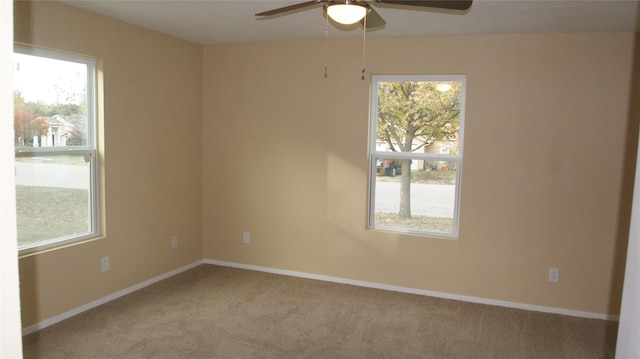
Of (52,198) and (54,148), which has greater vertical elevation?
(54,148)

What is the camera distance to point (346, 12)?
87.0 inches

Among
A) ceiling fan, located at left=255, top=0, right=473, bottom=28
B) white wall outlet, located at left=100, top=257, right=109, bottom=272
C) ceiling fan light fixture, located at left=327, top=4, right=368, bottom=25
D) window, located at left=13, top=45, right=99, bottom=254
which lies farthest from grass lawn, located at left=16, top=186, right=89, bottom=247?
ceiling fan light fixture, located at left=327, top=4, right=368, bottom=25

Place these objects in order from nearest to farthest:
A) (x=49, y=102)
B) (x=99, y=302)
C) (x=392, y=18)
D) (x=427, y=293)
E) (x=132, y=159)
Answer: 1. (x=49, y=102)
2. (x=392, y=18)
3. (x=99, y=302)
4. (x=132, y=159)
5. (x=427, y=293)

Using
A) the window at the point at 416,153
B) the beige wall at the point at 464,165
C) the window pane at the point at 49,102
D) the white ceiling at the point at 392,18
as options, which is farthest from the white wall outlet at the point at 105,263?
the window at the point at 416,153

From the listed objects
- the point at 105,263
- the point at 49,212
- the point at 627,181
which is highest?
the point at 627,181

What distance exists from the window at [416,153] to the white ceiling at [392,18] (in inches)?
21.3

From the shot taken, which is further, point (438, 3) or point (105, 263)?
point (105, 263)

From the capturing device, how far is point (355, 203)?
4.43 meters

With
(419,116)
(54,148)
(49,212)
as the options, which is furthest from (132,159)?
(419,116)

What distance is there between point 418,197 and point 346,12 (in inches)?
97.8

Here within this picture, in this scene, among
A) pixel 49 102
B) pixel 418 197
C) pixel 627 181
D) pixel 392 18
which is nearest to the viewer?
pixel 49 102

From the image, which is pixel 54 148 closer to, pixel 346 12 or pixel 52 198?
pixel 52 198

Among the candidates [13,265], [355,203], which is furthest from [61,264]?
[13,265]

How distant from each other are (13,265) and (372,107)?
13.0 ft
